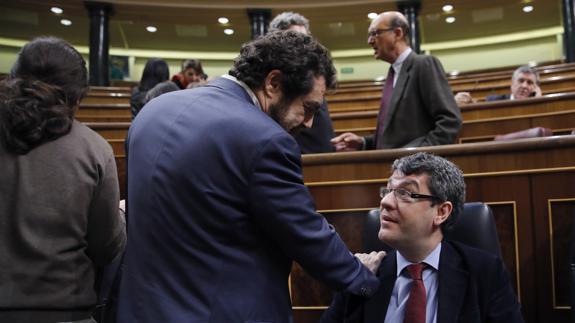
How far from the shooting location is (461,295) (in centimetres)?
120

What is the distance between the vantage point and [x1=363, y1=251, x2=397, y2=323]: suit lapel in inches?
49.8

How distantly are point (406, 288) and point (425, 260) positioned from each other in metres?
0.08

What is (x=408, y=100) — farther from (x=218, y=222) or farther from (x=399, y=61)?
(x=218, y=222)

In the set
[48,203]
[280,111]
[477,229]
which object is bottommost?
[477,229]

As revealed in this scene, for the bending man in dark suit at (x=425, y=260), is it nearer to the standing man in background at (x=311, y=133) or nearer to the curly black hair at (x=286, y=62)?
the curly black hair at (x=286, y=62)

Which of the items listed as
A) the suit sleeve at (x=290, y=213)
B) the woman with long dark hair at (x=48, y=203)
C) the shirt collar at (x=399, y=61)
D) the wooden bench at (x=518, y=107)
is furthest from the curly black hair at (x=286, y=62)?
the wooden bench at (x=518, y=107)

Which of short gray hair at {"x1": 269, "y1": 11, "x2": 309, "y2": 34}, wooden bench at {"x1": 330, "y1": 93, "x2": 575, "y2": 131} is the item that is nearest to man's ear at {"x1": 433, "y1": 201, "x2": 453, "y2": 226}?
short gray hair at {"x1": 269, "y1": 11, "x2": 309, "y2": 34}

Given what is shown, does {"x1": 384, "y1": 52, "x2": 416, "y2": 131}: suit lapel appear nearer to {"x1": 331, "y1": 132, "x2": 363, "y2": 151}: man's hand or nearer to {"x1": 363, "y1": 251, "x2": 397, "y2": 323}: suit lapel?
{"x1": 331, "y1": 132, "x2": 363, "y2": 151}: man's hand

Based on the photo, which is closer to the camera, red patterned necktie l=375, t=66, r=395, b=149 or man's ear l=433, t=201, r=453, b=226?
man's ear l=433, t=201, r=453, b=226

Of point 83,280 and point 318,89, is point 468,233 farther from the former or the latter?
point 83,280

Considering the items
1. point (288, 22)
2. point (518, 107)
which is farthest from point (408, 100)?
point (518, 107)

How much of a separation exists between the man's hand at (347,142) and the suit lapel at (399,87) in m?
0.14

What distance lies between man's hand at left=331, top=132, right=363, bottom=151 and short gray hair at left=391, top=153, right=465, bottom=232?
0.70 meters

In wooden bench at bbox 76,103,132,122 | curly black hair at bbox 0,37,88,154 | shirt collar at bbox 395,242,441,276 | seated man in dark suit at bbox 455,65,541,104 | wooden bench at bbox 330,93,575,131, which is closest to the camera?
curly black hair at bbox 0,37,88,154
